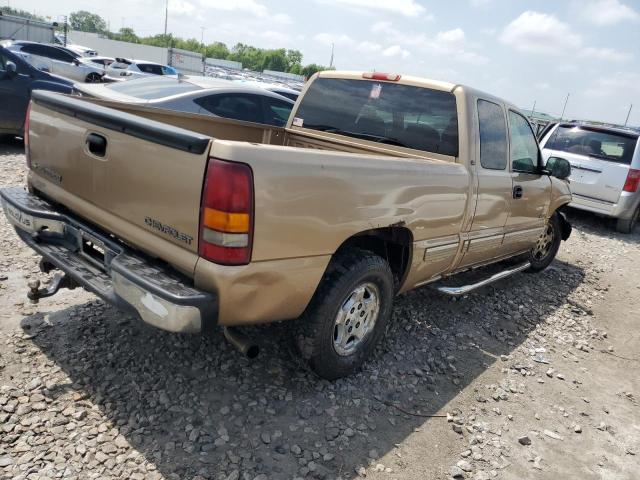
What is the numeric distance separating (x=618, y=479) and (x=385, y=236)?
1940 millimetres

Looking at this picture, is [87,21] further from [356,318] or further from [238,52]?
[356,318]

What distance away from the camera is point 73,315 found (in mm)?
3600

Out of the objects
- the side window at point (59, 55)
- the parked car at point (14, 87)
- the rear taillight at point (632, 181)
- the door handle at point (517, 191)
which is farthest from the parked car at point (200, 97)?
the side window at point (59, 55)

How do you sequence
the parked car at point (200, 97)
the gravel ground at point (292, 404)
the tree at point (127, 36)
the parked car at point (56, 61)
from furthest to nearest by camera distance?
the tree at point (127, 36) < the parked car at point (56, 61) < the parked car at point (200, 97) < the gravel ground at point (292, 404)

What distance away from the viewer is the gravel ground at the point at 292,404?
253 cm

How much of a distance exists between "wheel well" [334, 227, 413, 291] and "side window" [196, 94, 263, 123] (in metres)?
4.64

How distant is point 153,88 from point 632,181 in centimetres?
797

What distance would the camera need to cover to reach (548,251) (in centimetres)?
627

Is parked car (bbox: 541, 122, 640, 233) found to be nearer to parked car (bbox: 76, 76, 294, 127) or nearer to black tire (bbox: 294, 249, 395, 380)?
parked car (bbox: 76, 76, 294, 127)

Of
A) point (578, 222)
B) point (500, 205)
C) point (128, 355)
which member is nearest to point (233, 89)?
point (500, 205)

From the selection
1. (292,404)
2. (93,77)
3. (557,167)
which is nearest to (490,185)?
(557,167)

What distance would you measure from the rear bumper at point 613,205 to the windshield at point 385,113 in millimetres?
6263

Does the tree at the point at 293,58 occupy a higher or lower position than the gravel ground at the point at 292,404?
higher

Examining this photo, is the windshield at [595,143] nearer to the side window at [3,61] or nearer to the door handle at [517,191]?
the door handle at [517,191]
